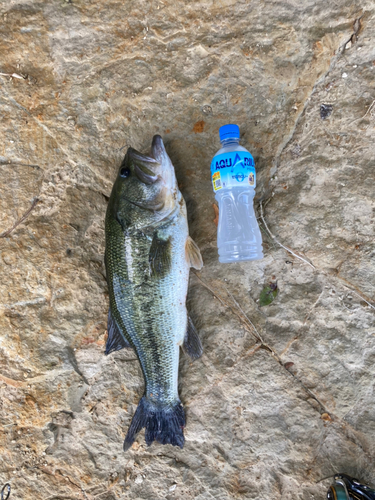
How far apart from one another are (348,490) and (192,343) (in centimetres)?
171

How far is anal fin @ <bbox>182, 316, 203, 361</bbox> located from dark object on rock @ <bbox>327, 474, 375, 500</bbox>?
4.97 feet

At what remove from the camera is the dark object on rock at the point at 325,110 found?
2957mm

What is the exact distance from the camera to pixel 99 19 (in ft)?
10.4

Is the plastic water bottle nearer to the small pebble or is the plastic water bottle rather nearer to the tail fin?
the tail fin

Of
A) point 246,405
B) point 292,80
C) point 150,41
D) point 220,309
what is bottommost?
point 246,405

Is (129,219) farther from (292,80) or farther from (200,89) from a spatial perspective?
(292,80)

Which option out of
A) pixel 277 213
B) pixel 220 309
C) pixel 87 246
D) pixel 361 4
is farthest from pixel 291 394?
pixel 361 4

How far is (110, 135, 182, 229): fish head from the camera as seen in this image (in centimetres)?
289

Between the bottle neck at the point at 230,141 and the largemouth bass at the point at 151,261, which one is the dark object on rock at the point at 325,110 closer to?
the bottle neck at the point at 230,141

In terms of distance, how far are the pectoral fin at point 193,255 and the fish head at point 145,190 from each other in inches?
12.5

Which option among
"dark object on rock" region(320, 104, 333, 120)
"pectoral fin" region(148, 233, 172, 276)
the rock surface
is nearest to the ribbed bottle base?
the rock surface

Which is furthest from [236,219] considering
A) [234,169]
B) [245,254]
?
[234,169]

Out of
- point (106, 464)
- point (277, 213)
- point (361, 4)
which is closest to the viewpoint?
point (361, 4)

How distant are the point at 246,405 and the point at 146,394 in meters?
0.91
